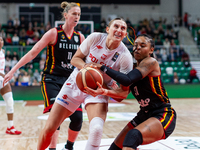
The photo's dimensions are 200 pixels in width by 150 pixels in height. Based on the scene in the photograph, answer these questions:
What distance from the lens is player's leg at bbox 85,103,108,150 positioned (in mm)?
2859

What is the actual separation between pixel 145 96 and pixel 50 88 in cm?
148

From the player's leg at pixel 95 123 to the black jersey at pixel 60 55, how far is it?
3.58 ft

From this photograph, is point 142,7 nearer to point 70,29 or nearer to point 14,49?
point 14,49

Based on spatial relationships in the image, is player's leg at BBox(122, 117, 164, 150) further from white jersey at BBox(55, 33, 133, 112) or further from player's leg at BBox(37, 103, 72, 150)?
player's leg at BBox(37, 103, 72, 150)

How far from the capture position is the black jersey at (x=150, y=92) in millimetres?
3080

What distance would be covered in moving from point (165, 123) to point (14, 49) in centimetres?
1330

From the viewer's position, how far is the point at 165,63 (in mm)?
15594

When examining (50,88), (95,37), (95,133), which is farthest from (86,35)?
(95,133)

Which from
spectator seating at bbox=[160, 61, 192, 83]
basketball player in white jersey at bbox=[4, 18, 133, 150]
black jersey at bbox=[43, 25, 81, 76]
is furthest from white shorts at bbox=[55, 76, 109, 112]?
spectator seating at bbox=[160, 61, 192, 83]

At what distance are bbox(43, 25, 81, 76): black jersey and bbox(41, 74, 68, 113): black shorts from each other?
77 mm

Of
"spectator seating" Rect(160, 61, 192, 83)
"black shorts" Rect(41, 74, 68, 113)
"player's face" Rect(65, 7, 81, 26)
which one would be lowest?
"spectator seating" Rect(160, 61, 192, 83)

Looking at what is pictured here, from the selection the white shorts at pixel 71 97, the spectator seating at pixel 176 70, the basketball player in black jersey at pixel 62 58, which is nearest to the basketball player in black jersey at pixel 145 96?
the white shorts at pixel 71 97

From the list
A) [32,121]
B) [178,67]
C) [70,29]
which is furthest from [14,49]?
[70,29]

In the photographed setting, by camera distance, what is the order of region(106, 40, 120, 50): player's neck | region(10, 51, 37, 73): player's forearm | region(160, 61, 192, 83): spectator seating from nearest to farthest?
region(106, 40, 120, 50): player's neck < region(10, 51, 37, 73): player's forearm < region(160, 61, 192, 83): spectator seating
